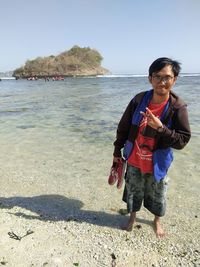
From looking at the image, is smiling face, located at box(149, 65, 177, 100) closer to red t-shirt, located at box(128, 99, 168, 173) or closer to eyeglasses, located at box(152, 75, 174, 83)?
eyeglasses, located at box(152, 75, 174, 83)

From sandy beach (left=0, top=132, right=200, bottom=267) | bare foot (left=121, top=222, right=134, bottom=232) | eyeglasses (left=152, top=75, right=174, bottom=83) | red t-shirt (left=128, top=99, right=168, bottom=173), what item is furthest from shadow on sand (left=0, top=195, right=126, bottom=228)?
eyeglasses (left=152, top=75, right=174, bottom=83)

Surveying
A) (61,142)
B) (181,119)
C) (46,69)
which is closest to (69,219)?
(181,119)

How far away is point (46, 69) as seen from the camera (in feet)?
402

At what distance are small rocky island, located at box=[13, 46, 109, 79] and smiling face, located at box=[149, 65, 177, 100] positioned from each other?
375 ft

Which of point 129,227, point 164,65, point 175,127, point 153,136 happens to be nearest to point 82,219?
point 129,227

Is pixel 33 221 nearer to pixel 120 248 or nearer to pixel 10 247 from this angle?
pixel 10 247

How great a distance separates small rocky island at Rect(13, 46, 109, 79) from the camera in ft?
396

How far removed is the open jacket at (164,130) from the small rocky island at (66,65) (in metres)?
114

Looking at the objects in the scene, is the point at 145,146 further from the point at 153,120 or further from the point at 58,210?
the point at 58,210

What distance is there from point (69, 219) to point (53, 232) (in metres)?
0.52

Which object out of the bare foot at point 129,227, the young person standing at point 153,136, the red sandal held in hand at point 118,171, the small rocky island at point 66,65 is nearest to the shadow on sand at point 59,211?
the bare foot at point 129,227

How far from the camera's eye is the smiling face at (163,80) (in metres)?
3.76

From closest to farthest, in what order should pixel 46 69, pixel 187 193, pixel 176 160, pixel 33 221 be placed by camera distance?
pixel 33 221 → pixel 187 193 → pixel 176 160 → pixel 46 69

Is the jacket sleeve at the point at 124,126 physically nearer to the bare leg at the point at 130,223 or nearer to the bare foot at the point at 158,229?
the bare leg at the point at 130,223
